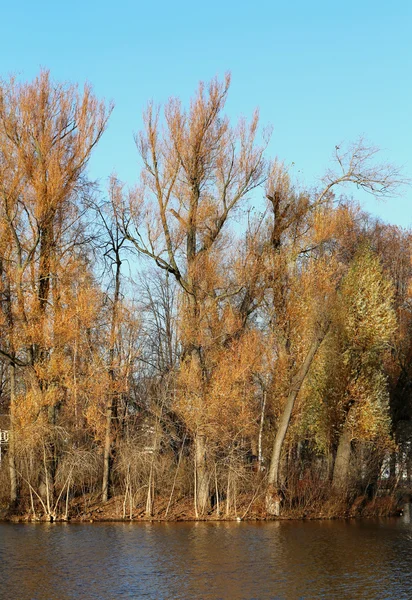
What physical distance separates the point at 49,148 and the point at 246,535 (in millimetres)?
15816

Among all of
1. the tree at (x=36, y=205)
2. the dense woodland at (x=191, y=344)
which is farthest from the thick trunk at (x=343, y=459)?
the tree at (x=36, y=205)

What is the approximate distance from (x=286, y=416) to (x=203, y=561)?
12.1m

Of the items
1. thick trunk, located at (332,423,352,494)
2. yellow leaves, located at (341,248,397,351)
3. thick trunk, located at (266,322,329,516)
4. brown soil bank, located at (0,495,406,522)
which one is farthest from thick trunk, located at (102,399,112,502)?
yellow leaves, located at (341,248,397,351)

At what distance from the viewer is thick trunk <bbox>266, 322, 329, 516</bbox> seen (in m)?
30.5

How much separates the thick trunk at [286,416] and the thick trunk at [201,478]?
7.26ft

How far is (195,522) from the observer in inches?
1145

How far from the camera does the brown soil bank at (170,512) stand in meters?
29.2

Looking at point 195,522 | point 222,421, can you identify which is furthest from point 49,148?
point 195,522

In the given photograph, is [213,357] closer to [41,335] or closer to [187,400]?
[187,400]

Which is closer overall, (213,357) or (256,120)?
(213,357)

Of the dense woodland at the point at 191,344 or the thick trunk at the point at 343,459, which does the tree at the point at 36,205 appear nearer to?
the dense woodland at the point at 191,344

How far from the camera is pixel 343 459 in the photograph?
33281 millimetres

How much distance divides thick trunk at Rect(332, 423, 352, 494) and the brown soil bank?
107 cm

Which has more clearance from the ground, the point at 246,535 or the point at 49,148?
the point at 49,148
